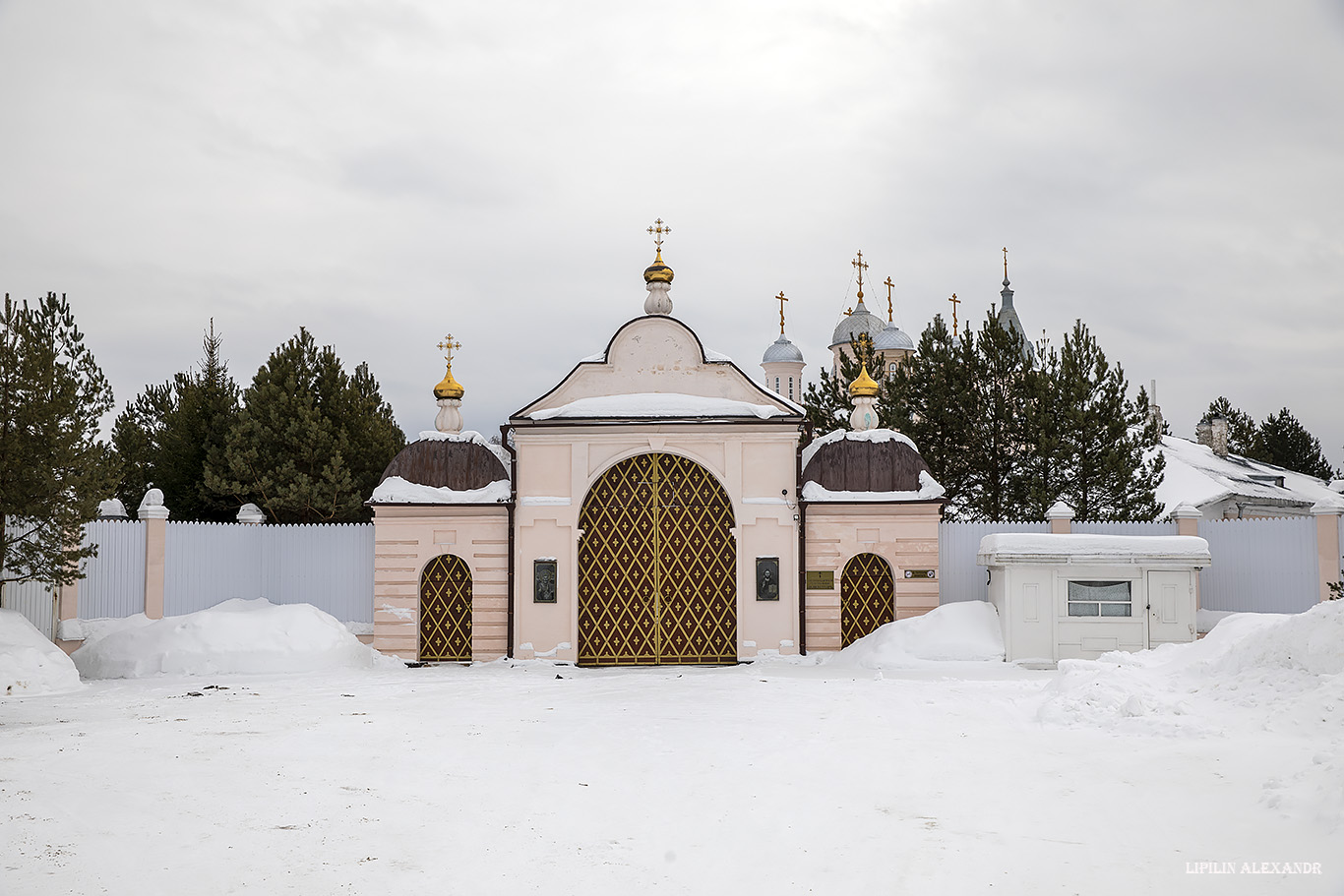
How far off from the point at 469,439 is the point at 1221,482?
2599 cm

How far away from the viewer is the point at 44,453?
14.7 m

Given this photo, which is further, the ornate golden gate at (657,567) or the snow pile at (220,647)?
the ornate golden gate at (657,567)

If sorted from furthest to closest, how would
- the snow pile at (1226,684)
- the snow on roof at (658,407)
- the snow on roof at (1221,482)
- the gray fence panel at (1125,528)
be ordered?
the snow on roof at (1221,482), the gray fence panel at (1125,528), the snow on roof at (658,407), the snow pile at (1226,684)

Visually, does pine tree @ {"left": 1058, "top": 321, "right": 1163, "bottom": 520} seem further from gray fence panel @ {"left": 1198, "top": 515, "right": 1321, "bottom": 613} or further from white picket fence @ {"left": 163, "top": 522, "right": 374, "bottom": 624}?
white picket fence @ {"left": 163, "top": 522, "right": 374, "bottom": 624}

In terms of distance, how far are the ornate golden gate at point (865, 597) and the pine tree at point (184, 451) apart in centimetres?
1632

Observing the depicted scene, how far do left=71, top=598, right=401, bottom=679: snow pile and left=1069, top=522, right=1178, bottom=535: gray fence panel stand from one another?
13.0m

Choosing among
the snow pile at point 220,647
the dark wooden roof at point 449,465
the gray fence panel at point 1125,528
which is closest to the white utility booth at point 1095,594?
the gray fence panel at point 1125,528

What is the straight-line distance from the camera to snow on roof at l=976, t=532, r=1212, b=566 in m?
16.2

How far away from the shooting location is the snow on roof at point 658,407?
59.4 feet

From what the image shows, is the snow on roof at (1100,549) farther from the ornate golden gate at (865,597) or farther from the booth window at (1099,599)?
the ornate golden gate at (865,597)

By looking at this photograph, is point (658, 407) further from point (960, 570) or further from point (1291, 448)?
point (1291, 448)

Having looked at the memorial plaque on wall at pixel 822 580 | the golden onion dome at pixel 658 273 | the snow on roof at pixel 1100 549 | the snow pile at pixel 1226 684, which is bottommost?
the snow pile at pixel 1226 684

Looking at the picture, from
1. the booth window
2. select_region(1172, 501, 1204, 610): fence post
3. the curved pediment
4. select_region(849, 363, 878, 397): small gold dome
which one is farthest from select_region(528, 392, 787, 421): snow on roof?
select_region(1172, 501, 1204, 610): fence post

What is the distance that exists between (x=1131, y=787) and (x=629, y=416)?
1144 cm
